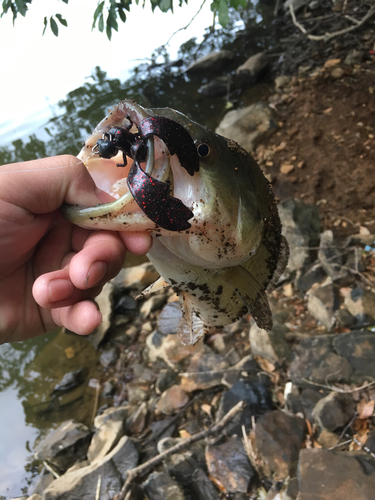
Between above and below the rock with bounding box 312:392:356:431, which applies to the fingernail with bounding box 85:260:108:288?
above

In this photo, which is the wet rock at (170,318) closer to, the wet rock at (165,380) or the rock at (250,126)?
the wet rock at (165,380)

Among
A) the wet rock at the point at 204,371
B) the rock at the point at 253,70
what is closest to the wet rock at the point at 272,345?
the wet rock at the point at 204,371

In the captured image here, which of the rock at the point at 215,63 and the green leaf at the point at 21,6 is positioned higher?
the green leaf at the point at 21,6

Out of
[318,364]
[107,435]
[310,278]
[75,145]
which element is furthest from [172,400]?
[75,145]

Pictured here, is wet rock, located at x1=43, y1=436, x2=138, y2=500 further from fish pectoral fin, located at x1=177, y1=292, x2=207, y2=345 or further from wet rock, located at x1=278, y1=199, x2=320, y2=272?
wet rock, located at x1=278, y1=199, x2=320, y2=272

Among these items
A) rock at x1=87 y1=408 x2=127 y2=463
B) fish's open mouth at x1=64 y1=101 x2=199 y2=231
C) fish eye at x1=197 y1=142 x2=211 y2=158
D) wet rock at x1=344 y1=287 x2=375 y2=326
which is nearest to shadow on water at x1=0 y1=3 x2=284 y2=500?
rock at x1=87 y1=408 x2=127 y2=463

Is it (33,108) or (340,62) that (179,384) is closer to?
(340,62)

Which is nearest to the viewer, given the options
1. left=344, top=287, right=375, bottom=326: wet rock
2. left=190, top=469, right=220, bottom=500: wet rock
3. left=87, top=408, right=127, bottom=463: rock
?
left=190, top=469, right=220, bottom=500: wet rock
